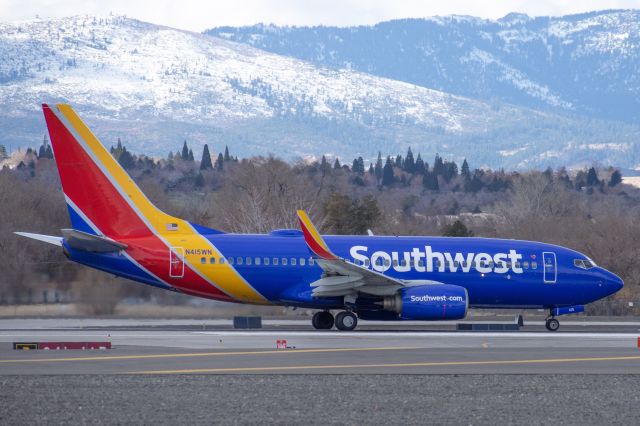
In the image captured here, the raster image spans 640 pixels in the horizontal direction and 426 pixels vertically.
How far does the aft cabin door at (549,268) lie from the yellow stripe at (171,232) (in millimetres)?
8596

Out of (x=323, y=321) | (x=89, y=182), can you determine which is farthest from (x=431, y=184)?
(x=89, y=182)

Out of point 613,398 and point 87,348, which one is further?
point 87,348

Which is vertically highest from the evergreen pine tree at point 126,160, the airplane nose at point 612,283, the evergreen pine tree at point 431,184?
the evergreen pine tree at point 126,160

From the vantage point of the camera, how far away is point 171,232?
35906 mm

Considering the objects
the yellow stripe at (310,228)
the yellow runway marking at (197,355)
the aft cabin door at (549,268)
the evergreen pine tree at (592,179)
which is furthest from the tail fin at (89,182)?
the evergreen pine tree at (592,179)

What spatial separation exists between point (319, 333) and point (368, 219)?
128ft

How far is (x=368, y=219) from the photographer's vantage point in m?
73.0

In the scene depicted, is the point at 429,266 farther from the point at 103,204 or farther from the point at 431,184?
the point at 431,184

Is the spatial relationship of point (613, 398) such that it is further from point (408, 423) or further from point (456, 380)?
point (408, 423)

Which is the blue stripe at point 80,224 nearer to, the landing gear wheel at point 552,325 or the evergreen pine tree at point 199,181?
the landing gear wheel at point 552,325

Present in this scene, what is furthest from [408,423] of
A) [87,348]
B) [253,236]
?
[253,236]

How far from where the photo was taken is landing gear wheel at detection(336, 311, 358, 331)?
35.4m

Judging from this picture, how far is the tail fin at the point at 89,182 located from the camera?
3519cm

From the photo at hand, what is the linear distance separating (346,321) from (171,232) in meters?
5.48
